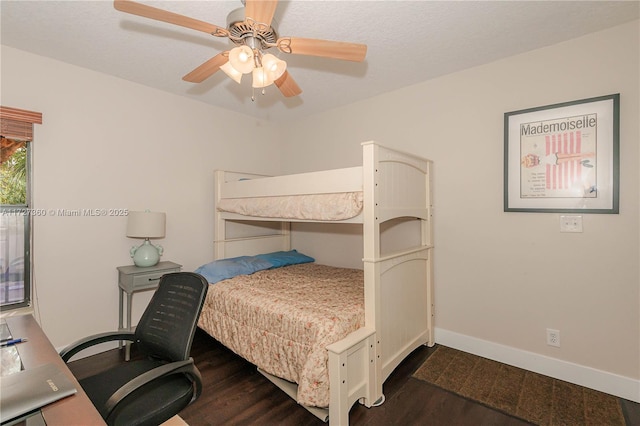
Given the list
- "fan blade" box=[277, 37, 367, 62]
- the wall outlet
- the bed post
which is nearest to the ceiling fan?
"fan blade" box=[277, 37, 367, 62]

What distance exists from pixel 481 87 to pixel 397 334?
217cm

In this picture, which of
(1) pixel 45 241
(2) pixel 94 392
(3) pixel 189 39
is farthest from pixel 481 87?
(1) pixel 45 241

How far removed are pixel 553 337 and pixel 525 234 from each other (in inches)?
31.1

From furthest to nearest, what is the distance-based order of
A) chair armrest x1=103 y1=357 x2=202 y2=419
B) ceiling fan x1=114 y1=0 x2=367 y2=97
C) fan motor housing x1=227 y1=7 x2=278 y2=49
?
fan motor housing x1=227 y1=7 x2=278 y2=49, ceiling fan x1=114 y1=0 x2=367 y2=97, chair armrest x1=103 y1=357 x2=202 y2=419

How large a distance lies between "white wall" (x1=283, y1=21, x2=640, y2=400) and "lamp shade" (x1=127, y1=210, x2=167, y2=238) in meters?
2.35

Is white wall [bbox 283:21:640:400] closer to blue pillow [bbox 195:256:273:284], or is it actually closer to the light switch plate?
the light switch plate

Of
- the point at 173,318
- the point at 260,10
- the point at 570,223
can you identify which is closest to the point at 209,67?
the point at 260,10

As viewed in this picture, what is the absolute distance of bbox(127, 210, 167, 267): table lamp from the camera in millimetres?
2711

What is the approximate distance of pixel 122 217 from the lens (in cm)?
288

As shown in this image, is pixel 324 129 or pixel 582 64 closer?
pixel 582 64

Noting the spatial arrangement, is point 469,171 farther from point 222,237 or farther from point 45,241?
point 45,241

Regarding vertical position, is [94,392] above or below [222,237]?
below

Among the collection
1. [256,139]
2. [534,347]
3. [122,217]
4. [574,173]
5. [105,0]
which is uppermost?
[105,0]

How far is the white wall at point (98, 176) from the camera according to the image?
2465mm
